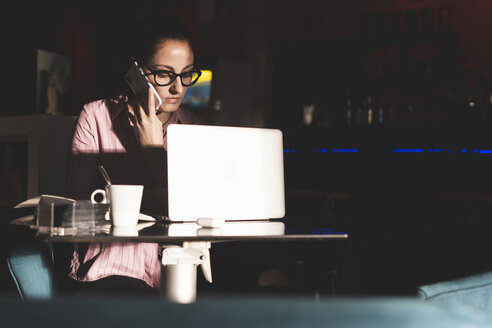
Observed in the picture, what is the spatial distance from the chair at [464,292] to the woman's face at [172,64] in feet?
4.19

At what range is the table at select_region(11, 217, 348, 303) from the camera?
4.03 ft

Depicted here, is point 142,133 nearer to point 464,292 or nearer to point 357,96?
point 464,292

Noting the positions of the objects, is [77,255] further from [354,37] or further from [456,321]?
[354,37]

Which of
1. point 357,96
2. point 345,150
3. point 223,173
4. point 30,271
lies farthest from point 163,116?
point 357,96

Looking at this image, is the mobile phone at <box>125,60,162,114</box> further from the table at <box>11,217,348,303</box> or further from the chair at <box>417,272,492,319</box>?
the chair at <box>417,272,492,319</box>

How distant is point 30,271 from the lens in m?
1.47

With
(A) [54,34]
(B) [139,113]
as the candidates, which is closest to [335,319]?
(B) [139,113]

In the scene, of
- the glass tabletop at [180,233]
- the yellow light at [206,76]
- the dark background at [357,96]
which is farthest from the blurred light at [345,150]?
the glass tabletop at [180,233]

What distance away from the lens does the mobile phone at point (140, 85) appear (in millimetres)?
1960

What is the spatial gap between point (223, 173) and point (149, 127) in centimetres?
44

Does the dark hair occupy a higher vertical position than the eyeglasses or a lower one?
higher

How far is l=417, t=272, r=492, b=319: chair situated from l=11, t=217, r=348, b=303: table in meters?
0.36

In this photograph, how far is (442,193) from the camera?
182 inches

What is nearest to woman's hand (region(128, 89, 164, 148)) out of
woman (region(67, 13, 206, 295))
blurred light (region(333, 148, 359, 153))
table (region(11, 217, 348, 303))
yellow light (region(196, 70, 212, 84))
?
woman (region(67, 13, 206, 295))
